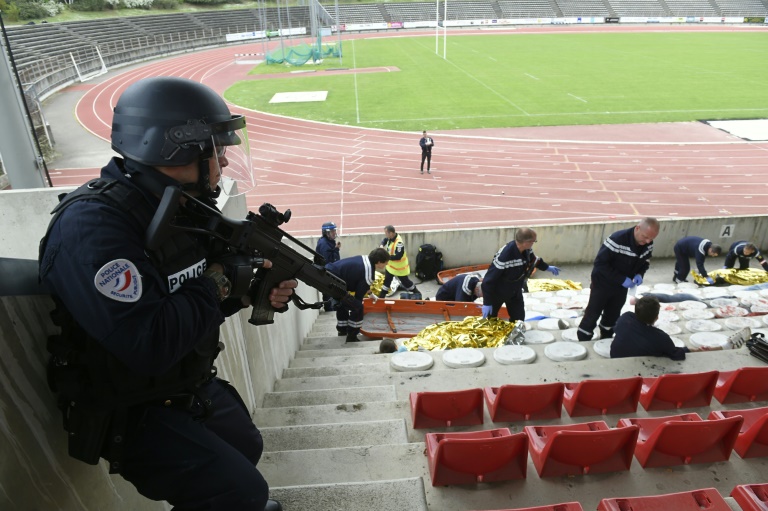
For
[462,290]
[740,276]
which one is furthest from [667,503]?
[740,276]

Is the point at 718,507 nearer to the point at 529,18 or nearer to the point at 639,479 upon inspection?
the point at 639,479

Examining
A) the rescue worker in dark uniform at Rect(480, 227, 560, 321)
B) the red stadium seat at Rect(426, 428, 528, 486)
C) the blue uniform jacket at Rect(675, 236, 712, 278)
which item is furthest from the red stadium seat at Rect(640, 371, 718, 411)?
the blue uniform jacket at Rect(675, 236, 712, 278)

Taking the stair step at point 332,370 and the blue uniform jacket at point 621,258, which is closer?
the stair step at point 332,370

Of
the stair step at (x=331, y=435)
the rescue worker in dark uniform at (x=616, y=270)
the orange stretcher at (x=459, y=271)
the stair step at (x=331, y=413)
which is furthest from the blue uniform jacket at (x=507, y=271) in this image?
the orange stretcher at (x=459, y=271)

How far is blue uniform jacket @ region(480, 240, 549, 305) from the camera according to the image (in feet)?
21.5

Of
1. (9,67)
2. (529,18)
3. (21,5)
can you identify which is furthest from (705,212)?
(529,18)

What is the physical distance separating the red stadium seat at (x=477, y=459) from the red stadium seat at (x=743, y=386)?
2.34m

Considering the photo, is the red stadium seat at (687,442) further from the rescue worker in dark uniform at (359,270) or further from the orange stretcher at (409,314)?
the orange stretcher at (409,314)

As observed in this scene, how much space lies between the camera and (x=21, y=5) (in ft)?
135

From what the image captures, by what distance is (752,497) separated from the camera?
8.92 feet

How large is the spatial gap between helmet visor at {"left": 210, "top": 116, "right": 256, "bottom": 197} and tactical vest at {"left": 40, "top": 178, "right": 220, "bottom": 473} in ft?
1.38

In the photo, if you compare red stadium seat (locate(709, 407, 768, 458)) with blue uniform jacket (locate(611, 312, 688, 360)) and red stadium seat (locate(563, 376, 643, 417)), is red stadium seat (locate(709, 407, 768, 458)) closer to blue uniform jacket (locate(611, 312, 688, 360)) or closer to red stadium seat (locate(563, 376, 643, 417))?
red stadium seat (locate(563, 376, 643, 417))

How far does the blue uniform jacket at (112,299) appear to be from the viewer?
1.62m

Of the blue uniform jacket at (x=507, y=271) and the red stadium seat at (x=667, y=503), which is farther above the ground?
the red stadium seat at (x=667, y=503)
